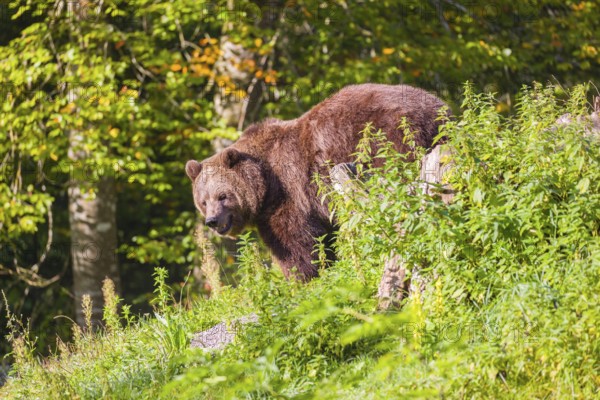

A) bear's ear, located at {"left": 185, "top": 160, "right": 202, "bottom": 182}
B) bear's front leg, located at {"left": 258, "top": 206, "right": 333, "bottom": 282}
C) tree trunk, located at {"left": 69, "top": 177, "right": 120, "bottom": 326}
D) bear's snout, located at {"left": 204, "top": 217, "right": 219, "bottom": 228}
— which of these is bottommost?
tree trunk, located at {"left": 69, "top": 177, "right": 120, "bottom": 326}

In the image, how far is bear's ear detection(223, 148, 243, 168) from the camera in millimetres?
8875

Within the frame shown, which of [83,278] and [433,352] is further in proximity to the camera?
[83,278]

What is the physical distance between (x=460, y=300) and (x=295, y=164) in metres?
3.76

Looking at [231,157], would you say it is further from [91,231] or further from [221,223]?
[91,231]

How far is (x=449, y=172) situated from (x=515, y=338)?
1400 millimetres

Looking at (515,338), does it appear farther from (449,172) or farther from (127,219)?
(127,219)

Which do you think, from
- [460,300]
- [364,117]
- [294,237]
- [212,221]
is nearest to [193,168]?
[212,221]

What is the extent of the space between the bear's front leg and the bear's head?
341mm

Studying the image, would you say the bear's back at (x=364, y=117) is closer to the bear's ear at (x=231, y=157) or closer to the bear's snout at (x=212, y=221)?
the bear's ear at (x=231, y=157)

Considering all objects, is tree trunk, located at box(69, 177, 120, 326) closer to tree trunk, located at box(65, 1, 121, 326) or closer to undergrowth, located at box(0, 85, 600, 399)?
tree trunk, located at box(65, 1, 121, 326)

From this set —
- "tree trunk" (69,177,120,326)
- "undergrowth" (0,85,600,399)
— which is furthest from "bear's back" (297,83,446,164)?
"tree trunk" (69,177,120,326)

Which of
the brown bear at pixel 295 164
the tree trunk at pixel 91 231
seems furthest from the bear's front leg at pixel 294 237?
the tree trunk at pixel 91 231

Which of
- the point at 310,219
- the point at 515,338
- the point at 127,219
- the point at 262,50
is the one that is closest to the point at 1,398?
the point at 310,219

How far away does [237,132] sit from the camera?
41.5 ft
